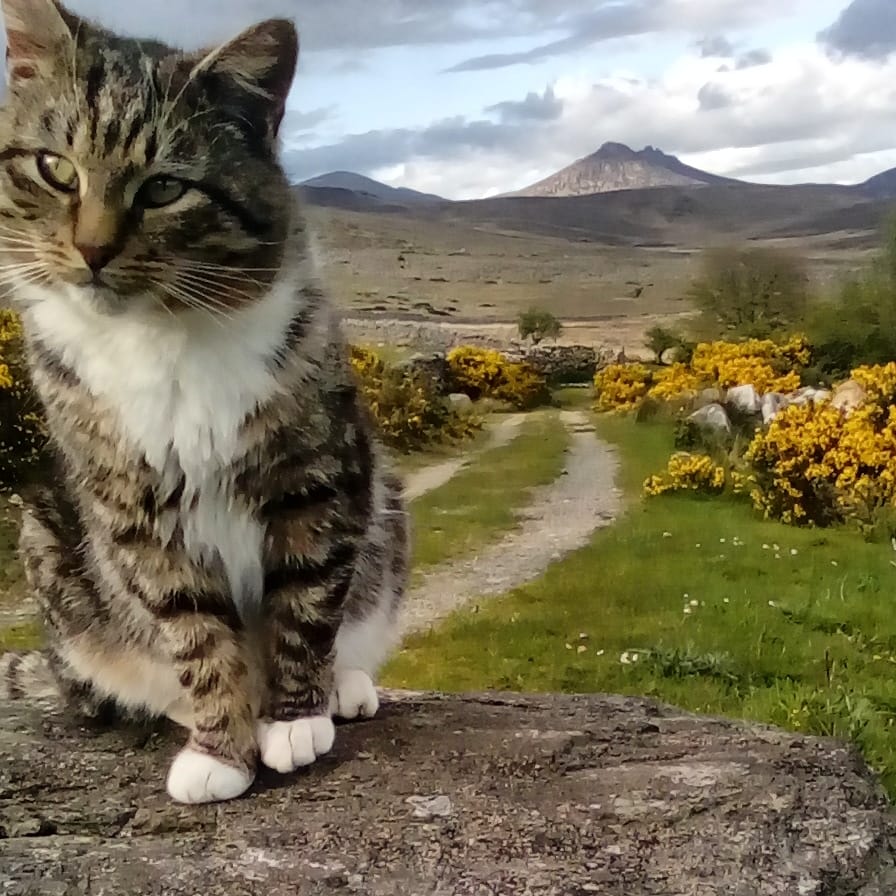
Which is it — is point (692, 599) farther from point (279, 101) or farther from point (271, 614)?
point (279, 101)

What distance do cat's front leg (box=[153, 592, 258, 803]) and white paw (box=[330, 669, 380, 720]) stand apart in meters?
0.17

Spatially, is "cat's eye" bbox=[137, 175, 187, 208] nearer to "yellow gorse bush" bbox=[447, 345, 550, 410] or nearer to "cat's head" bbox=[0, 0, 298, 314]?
"cat's head" bbox=[0, 0, 298, 314]

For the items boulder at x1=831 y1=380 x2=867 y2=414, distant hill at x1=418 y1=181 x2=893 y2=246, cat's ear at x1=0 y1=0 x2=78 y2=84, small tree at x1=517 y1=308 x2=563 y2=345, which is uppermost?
cat's ear at x1=0 y1=0 x2=78 y2=84

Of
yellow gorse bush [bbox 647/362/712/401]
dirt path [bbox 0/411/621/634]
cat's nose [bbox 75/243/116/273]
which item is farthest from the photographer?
yellow gorse bush [bbox 647/362/712/401]

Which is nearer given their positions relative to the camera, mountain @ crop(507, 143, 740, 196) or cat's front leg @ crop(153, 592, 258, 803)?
cat's front leg @ crop(153, 592, 258, 803)

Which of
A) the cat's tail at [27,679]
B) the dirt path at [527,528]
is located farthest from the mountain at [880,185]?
the cat's tail at [27,679]

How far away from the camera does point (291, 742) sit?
1176mm

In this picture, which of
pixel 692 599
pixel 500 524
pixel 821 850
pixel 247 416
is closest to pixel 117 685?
pixel 247 416

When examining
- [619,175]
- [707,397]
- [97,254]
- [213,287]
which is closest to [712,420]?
[707,397]

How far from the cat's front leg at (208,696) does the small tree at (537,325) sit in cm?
128

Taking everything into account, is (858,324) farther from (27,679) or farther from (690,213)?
(27,679)

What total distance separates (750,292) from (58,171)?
1.60 m

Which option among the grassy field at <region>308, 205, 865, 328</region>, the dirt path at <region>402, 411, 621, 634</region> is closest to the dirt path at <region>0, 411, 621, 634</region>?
the dirt path at <region>402, 411, 621, 634</region>

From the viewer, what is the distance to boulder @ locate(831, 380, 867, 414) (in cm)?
224
